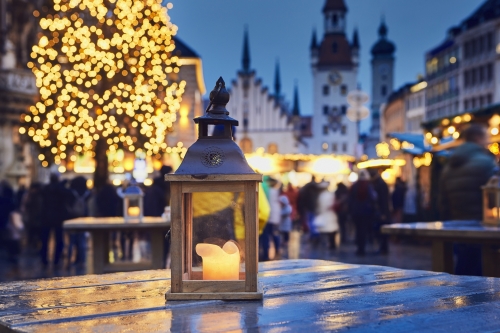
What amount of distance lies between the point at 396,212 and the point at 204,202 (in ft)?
56.5

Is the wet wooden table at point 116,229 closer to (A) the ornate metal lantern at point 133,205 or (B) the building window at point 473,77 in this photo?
(A) the ornate metal lantern at point 133,205

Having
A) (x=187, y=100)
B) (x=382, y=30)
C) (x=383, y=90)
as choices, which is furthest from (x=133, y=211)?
(x=382, y=30)

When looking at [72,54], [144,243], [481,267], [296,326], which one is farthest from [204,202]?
[72,54]

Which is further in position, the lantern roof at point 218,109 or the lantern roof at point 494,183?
the lantern roof at point 494,183

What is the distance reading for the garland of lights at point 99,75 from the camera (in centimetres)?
2011

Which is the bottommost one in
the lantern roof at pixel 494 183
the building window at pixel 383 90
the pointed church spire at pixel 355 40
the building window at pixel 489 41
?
the lantern roof at pixel 494 183

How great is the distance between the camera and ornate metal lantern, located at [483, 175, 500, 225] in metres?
6.54

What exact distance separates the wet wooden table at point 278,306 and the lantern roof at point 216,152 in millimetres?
463

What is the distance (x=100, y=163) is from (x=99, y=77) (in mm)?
2450

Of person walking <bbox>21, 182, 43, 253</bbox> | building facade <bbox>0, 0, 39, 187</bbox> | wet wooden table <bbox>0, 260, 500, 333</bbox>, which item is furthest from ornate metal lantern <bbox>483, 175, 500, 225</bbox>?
building facade <bbox>0, 0, 39, 187</bbox>

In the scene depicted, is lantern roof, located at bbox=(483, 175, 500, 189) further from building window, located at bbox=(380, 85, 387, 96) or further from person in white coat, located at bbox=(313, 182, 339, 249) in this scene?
building window, located at bbox=(380, 85, 387, 96)

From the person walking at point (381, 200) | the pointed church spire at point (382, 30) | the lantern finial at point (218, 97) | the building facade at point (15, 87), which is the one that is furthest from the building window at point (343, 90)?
the lantern finial at point (218, 97)

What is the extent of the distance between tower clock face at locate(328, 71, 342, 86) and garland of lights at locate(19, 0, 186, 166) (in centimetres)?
8381

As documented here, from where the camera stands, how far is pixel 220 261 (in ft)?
8.90
